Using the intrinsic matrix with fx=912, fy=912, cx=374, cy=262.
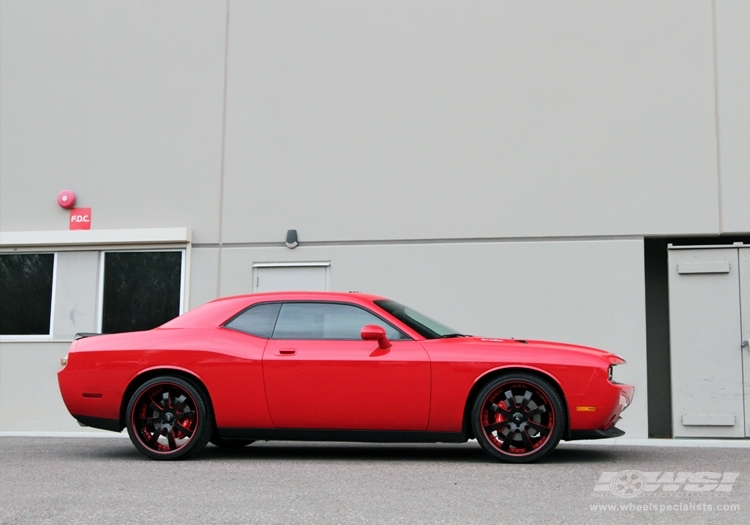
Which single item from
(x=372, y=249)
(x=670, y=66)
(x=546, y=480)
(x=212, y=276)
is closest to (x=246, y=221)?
(x=212, y=276)

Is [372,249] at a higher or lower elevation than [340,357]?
higher

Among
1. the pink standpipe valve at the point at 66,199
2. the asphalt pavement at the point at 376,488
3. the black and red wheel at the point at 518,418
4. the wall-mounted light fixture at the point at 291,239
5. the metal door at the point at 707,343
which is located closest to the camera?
the asphalt pavement at the point at 376,488

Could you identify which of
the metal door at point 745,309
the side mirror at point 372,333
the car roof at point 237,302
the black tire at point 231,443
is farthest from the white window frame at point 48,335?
the metal door at point 745,309

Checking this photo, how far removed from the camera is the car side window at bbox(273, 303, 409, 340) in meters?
7.46

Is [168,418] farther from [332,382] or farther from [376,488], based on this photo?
[376,488]

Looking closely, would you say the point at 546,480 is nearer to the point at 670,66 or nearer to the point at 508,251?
the point at 508,251

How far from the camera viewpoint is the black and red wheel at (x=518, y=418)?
22.7ft

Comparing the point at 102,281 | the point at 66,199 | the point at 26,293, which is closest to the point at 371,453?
the point at 102,281

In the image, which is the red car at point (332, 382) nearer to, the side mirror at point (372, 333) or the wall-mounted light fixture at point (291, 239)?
the side mirror at point (372, 333)

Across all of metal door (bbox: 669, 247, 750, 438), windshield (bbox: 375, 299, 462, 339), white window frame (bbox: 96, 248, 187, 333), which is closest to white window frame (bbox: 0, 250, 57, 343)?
white window frame (bbox: 96, 248, 187, 333)

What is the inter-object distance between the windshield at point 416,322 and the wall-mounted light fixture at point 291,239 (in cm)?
420

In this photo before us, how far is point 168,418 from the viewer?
296 inches

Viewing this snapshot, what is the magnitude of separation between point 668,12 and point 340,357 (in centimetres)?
692

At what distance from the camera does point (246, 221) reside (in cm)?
1226
